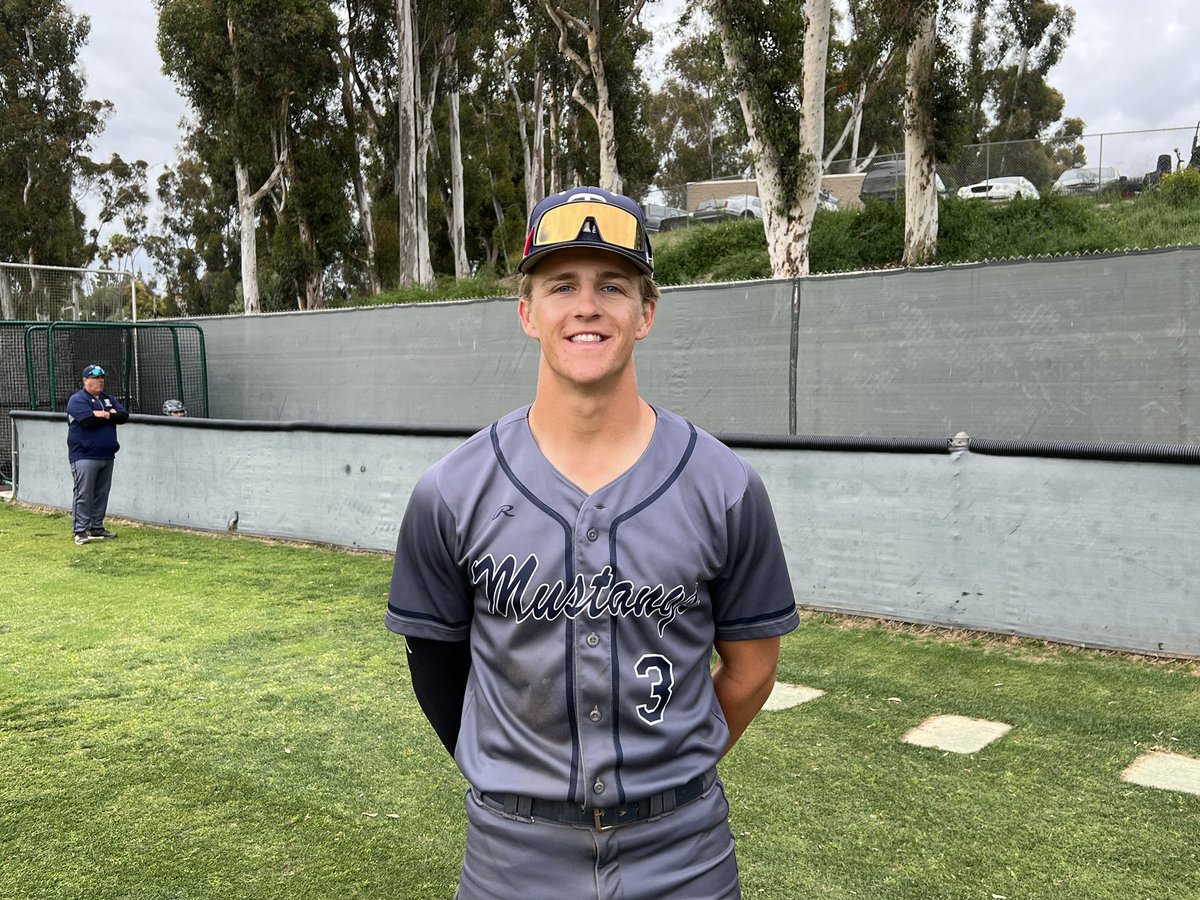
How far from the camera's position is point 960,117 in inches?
778

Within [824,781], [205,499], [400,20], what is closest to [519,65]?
[400,20]

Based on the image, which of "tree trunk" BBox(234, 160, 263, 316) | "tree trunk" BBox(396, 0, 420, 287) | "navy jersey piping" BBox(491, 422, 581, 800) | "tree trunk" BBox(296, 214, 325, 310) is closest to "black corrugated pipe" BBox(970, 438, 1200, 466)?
"navy jersey piping" BBox(491, 422, 581, 800)

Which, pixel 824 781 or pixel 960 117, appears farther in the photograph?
pixel 960 117

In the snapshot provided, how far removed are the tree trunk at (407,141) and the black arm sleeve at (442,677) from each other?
97.9 feet

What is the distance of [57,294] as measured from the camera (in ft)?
66.7

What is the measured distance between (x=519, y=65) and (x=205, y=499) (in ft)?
108

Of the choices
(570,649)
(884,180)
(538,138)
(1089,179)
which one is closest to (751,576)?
(570,649)

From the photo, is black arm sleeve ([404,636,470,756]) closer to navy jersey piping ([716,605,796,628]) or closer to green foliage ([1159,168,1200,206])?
navy jersey piping ([716,605,796,628])

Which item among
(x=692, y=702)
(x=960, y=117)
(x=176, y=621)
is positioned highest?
(x=960, y=117)

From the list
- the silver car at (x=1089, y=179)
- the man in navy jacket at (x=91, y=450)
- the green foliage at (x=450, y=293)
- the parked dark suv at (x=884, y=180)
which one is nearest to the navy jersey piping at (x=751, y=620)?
the man in navy jacket at (x=91, y=450)

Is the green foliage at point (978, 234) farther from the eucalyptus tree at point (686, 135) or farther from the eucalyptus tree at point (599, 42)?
the eucalyptus tree at point (686, 135)

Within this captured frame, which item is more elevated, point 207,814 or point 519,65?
point 519,65

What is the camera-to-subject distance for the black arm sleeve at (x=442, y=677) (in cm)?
204

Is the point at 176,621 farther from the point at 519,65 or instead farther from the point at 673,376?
the point at 519,65
